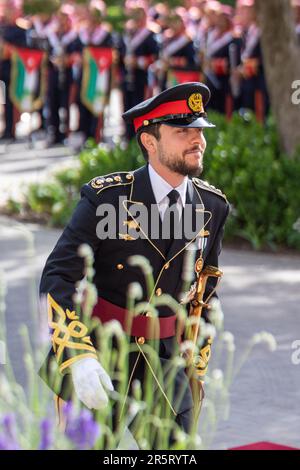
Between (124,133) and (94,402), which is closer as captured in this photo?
(94,402)

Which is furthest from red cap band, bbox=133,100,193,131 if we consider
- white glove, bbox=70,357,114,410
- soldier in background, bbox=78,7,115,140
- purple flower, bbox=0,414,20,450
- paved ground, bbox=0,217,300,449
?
soldier in background, bbox=78,7,115,140

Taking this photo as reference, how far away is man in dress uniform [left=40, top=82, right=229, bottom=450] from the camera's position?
4758mm

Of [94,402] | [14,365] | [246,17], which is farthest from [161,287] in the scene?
[246,17]

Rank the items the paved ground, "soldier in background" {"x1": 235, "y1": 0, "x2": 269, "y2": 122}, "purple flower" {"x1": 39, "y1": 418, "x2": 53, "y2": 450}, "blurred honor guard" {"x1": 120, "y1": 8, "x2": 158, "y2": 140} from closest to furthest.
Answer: "purple flower" {"x1": 39, "y1": 418, "x2": 53, "y2": 450} < the paved ground < "soldier in background" {"x1": 235, "y1": 0, "x2": 269, "y2": 122} < "blurred honor guard" {"x1": 120, "y1": 8, "x2": 158, "y2": 140}

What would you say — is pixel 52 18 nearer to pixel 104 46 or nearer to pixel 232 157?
pixel 104 46

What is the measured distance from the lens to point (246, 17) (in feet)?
63.0

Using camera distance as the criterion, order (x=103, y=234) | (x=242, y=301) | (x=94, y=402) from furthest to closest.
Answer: (x=242, y=301) < (x=103, y=234) < (x=94, y=402)

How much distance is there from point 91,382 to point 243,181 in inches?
329

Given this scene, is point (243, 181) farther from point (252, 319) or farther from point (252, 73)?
point (252, 73)

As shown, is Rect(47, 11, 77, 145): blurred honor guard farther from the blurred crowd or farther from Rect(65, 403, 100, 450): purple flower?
Rect(65, 403, 100, 450): purple flower

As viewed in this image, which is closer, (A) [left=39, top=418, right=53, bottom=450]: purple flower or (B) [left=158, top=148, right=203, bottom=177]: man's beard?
(A) [left=39, top=418, right=53, bottom=450]: purple flower

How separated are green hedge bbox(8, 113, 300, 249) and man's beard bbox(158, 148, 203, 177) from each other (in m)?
7.36

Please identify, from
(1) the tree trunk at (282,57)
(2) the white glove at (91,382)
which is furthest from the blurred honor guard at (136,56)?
(2) the white glove at (91,382)
